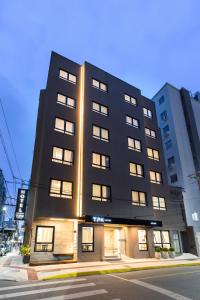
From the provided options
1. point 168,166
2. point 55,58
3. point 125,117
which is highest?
point 55,58

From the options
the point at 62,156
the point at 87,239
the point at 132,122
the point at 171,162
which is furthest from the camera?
the point at 171,162

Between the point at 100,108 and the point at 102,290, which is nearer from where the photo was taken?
the point at 102,290

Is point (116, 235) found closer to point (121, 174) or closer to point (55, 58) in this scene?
point (121, 174)

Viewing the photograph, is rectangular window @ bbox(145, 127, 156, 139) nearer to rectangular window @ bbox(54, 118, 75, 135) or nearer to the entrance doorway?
rectangular window @ bbox(54, 118, 75, 135)

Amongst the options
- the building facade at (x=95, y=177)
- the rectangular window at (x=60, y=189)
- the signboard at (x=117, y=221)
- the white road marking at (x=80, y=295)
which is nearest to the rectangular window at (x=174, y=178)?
the building facade at (x=95, y=177)

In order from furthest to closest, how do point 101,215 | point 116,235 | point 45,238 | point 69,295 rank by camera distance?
point 116,235
point 101,215
point 45,238
point 69,295

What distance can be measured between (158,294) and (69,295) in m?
3.11

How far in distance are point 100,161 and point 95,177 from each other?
6.64 feet

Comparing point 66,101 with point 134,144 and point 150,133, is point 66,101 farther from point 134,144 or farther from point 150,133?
point 150,133

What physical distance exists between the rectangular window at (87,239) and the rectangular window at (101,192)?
9.13ft

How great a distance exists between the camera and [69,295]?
7.00 m

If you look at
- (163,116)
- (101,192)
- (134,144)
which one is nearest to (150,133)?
(134,144)

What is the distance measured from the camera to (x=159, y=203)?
23.7 metres

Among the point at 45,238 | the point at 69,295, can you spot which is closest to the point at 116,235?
the point at 45,238
